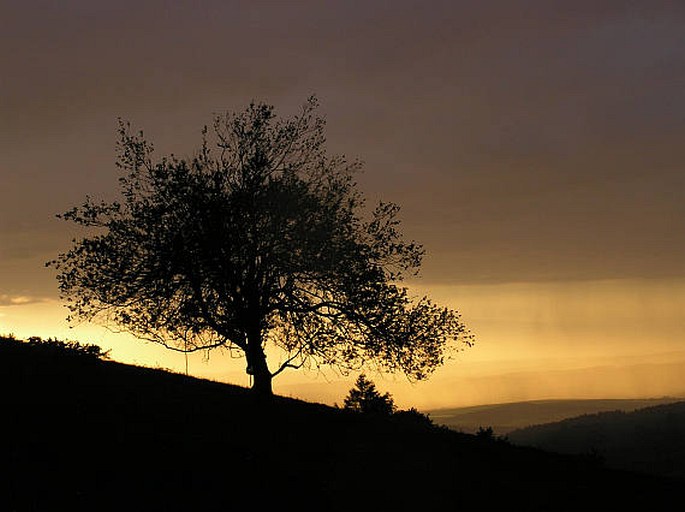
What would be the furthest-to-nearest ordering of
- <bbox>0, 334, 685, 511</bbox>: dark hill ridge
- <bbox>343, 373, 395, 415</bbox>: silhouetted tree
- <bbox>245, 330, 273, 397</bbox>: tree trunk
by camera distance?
<bbox>343, 373, 395, 415</bbox>: silhouetted tree < <bbox>245, 330, 273, 397</bbox>: tree trunk < <bbox>0, 334, 685, 511</bbox>: dark hill ridge

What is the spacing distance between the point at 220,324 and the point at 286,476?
12724mm

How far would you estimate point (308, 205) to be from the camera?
143 ft

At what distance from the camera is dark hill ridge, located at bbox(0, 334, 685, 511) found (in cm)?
2892

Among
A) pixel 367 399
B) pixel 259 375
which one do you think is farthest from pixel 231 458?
pixel 367 399

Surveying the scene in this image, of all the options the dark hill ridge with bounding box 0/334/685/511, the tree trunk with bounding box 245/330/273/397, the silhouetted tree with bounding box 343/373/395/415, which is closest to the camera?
the dark hill ridge with bounding box 0/334/685/511

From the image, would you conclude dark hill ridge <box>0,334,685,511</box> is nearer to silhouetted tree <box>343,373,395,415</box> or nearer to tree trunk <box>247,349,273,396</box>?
tree trunk <box>247,349,273,396</box>

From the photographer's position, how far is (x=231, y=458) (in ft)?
110

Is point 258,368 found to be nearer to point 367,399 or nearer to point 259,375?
point 259,375

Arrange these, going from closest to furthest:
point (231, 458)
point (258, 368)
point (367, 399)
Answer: point (231, 458)
point (258, 368)
point (367, 399)

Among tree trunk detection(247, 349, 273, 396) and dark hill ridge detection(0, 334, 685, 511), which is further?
tree trunk detection(247, 349, 273, 396)

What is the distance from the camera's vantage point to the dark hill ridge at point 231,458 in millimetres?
28922

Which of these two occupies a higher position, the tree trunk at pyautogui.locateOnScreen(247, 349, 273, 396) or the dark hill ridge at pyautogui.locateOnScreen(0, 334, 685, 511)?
the tree trunk at pyautogui.locateOnScreen(247, 349, 273, 396)

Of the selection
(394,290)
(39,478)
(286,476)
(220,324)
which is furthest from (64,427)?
(394,290)

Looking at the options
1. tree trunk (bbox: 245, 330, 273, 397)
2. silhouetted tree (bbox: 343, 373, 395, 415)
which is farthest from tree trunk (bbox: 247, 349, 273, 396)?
silhouetted tree (bbox: 343, 373, 395, 415)
